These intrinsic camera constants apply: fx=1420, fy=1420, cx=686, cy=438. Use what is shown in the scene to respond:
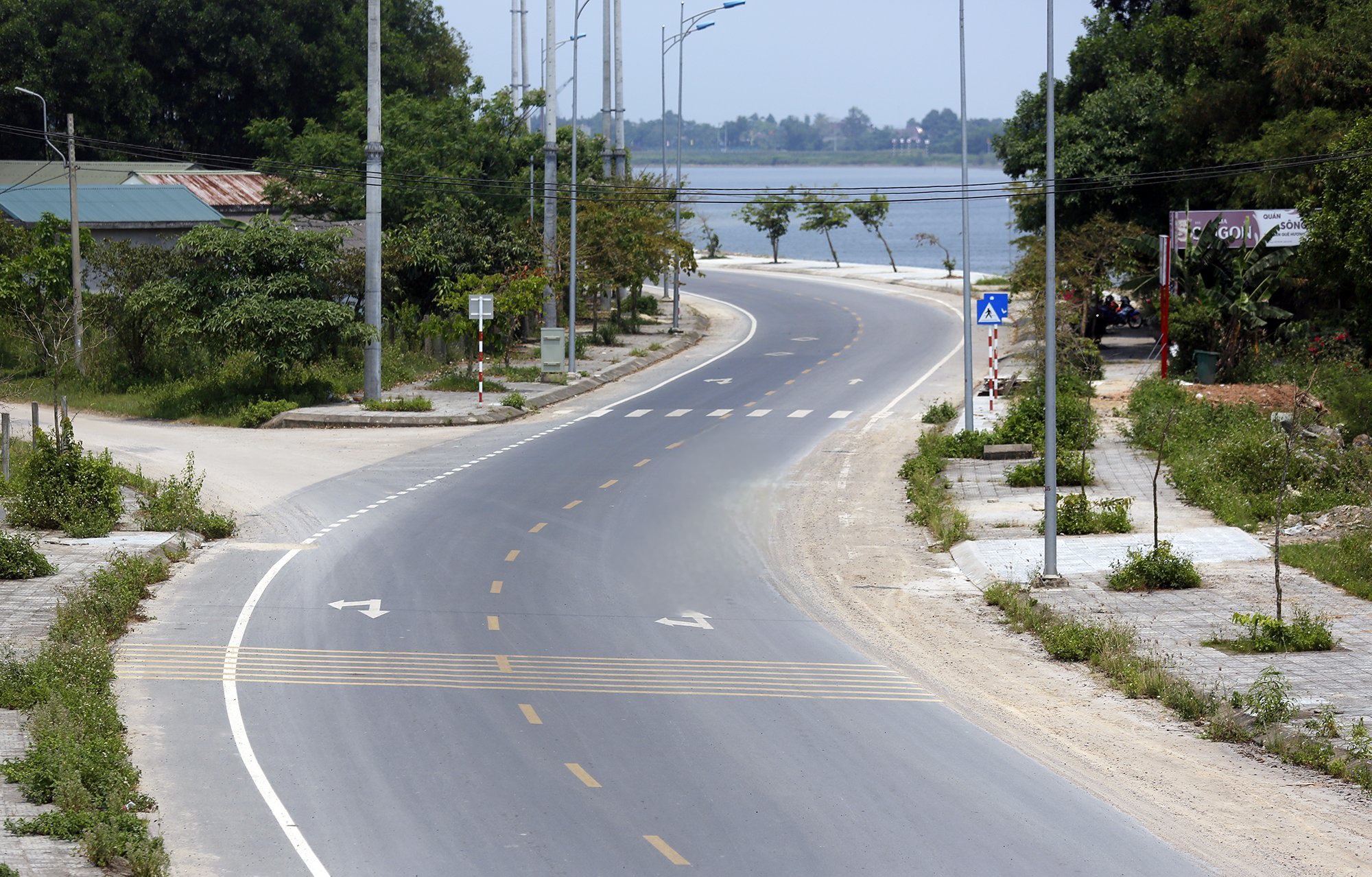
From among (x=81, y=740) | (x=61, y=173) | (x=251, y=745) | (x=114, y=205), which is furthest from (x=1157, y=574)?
(x=61, y=173)

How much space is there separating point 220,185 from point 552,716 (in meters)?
48.1

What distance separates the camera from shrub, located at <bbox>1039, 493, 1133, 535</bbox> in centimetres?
2061

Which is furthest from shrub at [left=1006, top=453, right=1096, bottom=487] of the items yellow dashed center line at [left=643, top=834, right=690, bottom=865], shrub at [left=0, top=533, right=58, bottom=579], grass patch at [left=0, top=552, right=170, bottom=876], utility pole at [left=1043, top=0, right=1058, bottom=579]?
shrub at [left=0, top=533, right=58, bottom=579]

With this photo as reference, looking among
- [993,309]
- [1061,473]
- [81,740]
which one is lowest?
[81,740]

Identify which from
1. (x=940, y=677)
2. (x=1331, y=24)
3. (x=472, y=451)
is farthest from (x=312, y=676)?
(x=1331, y=24)

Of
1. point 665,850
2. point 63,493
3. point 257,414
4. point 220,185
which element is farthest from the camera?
point 220,185

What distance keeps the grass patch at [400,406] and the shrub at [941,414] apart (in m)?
11.1

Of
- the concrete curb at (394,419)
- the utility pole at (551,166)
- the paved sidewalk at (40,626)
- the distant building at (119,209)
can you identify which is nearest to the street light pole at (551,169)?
the utility pole at (551,166)

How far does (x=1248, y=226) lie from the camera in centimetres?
3544

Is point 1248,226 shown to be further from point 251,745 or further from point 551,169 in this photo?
point 251,745

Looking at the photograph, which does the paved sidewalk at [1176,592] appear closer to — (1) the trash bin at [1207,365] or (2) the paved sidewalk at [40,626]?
(1) the trash bin at [1207,365]

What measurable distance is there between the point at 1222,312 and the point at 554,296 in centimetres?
1757

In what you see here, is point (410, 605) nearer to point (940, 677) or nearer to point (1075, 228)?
point (940, 677)

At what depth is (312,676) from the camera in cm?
1388
